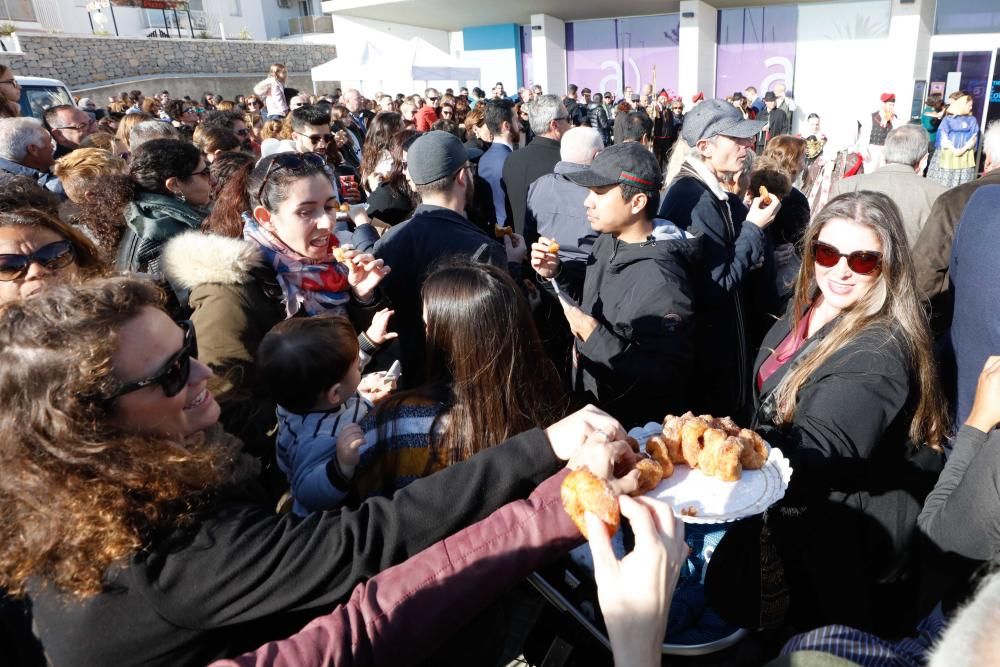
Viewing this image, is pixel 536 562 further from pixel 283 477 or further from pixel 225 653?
pixel 283 477

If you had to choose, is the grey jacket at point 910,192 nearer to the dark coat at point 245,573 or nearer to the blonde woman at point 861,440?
the blonde woman at point 861,440

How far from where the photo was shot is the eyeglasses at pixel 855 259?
214 centimetres

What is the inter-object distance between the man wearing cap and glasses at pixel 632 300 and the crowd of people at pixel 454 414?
0.02 metres

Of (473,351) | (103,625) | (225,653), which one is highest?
(473,351)

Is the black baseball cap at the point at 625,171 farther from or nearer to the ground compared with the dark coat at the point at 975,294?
farther from the ground

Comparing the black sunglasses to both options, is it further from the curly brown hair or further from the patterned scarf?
the curly brown hair

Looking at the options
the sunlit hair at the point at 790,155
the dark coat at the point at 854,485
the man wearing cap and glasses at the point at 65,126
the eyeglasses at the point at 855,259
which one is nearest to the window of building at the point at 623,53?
the sunlit hair at the point at 790,155

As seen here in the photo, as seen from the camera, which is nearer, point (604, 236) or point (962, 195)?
point (962, 195)

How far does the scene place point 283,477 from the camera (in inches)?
91.5

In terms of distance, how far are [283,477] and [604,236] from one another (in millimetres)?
2063

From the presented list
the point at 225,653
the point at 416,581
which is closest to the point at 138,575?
the point at 225,653

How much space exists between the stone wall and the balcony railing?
10784 mm

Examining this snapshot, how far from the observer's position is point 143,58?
26.6 metres

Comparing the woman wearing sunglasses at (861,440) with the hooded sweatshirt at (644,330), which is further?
the hooded sweatshirt at (644,330)
